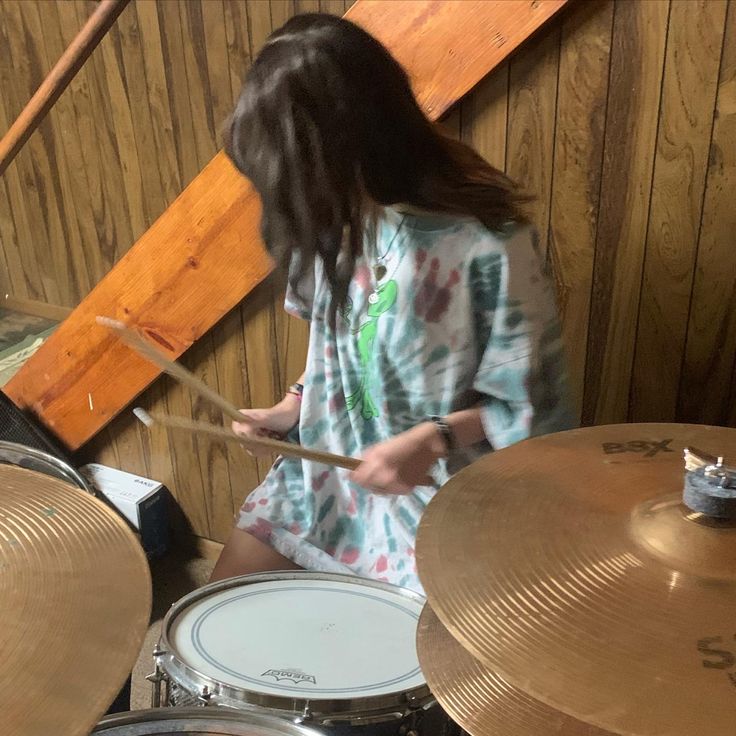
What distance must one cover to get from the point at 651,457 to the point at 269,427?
0.63 meters

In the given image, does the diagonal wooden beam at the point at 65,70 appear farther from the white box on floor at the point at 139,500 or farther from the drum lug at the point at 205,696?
the drum lug at the point at 205,696

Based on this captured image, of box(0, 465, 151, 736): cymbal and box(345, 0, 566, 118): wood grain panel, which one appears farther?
box(345, 0, 566, 118): wood grain panel

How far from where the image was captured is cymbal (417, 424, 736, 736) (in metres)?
0.56

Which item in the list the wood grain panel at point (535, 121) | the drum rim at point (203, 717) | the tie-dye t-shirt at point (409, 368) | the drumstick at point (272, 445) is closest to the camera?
the drum rim at point (203, 717)

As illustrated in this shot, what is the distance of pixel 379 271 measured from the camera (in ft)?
3.67

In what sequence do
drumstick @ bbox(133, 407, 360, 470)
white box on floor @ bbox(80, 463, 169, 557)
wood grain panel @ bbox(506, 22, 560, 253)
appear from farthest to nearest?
1. white box on floor @ bbox(80, 463, 169, 557)
2. wood grain panel @ bbox(506, 22, 560, 253)
3. drumstick @ bbox(133, 407, 360, 470)

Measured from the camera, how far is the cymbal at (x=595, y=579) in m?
0.56

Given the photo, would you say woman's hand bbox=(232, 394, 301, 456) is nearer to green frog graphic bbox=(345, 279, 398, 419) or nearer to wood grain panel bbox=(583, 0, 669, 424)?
green frog graphic bbox=(345, 279, 398, 419)

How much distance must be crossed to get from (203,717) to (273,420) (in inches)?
20.7

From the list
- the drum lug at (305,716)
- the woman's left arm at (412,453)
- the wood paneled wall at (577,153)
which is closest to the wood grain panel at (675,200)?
the wood paneled wall at (577,153)

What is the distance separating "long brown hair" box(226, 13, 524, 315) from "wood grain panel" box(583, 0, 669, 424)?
179 mm

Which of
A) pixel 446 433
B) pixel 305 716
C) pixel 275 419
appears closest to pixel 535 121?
pixel 446 433

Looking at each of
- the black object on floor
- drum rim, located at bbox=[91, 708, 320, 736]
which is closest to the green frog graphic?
drum rim, located at bbox=[91, 708, 320, 736]

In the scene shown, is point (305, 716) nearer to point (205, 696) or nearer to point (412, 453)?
point (205, 696)
